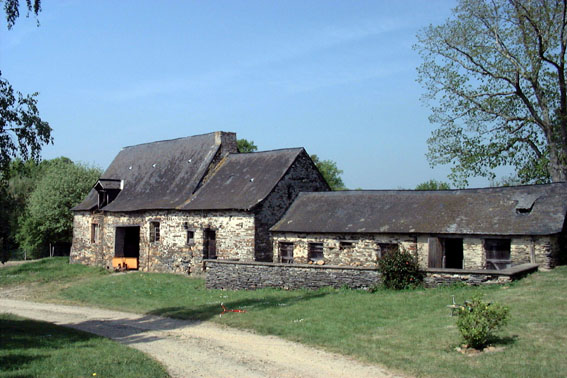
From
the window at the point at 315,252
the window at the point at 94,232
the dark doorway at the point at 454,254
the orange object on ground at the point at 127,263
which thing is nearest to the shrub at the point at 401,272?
the dark doorway at the point at 454,254

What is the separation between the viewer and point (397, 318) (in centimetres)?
1559

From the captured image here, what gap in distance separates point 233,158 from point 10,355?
23.1 meters

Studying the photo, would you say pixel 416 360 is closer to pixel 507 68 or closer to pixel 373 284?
pixel 373 284

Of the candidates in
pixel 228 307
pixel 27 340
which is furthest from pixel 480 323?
pixel 27 340

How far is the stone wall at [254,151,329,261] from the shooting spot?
28.3 meters

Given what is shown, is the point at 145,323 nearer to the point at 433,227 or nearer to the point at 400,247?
the point at 400,247

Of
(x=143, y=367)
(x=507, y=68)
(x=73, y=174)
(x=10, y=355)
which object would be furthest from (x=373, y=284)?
(x=73, y=174)

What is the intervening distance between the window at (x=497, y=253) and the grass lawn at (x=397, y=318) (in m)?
2.11

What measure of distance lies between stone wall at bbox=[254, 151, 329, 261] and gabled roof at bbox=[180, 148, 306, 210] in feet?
1.32

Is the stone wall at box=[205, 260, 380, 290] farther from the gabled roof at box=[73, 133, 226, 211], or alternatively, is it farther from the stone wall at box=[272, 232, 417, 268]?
the gabled roof at box=[73, 133, 226, 211]

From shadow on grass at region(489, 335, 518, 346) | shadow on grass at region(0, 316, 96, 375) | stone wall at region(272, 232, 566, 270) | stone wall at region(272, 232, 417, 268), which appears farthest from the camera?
stone wall at region(272, 232, 417, 268)

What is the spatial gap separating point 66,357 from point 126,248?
2445cm

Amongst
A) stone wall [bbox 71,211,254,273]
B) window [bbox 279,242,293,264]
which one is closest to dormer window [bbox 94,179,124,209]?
stone wall [bbox 71,211,254,273]

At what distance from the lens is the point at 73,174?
1854 inches
